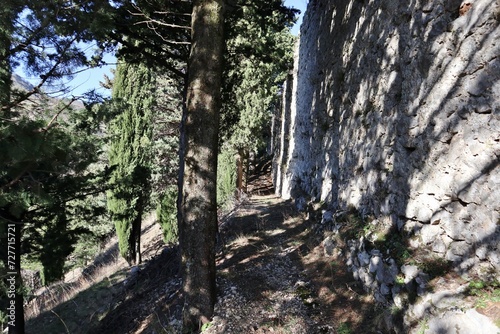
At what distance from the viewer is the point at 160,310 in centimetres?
437

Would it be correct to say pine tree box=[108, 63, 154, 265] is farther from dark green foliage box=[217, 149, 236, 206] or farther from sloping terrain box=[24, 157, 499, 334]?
dark green foliage box=[217, 149, 236, 206]

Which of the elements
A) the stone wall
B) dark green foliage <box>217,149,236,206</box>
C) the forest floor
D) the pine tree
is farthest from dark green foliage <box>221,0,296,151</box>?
the forest floor

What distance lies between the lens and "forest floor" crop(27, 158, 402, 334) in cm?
331

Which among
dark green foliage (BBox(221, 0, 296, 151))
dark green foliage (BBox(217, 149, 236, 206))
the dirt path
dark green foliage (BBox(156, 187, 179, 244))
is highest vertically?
dark green foliage (BBox(221, 0, 296, 151))

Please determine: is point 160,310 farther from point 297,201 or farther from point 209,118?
point 297,201

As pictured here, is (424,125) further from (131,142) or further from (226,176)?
(226,176)

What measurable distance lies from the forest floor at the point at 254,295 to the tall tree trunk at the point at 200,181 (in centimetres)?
33

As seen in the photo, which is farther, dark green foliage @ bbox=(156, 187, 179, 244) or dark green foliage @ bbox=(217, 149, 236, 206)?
dark green foliage @ bbox=(217, 149, 236, 206)

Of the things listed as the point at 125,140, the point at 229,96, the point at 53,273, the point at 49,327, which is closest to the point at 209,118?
the point at 229,96

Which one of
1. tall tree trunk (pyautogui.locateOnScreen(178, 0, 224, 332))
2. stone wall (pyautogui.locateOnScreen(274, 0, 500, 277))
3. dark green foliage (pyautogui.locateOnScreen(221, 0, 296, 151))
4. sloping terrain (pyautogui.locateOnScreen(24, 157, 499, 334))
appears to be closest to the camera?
stone wall (pyautogui.locateOnScreen(274, 0, 500, 277))

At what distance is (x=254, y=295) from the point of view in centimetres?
393

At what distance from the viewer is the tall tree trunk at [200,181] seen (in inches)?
134

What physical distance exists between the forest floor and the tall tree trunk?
1.10ft

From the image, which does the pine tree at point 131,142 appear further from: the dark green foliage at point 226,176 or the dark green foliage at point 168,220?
the dark green foliage at point 226,176
